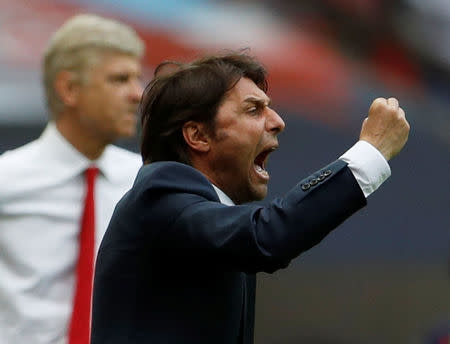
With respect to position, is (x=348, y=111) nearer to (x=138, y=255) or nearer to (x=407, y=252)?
(x=407, y=252)

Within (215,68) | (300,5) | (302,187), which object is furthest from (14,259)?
(300,5)

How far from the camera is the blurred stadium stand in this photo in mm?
5707

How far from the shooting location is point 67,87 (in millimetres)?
4008

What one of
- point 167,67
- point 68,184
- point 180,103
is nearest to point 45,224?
point 68,184

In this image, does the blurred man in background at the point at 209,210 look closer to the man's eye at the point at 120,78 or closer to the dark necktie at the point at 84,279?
the dark necktie at the point at 84,279

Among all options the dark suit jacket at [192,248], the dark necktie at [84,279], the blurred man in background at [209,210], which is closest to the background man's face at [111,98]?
the dark necktie at [84,279]

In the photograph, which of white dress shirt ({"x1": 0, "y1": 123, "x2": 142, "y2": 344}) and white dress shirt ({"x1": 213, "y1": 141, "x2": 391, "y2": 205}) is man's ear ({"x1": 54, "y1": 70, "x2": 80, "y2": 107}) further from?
white dress shirt ({"x1": 213, "y1": 141, "x2": 391, "y2": 205})

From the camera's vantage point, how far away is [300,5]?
5.82 metres

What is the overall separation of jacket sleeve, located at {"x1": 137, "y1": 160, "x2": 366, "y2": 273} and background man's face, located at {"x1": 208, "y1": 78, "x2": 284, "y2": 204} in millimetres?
263

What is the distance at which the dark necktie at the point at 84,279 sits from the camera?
3.51 meters

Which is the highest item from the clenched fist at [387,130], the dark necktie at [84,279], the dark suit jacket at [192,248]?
the clenched fist at [387,130]

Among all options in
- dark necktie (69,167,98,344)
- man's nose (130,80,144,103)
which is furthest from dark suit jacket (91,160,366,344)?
man's nose (130,80,144,103)

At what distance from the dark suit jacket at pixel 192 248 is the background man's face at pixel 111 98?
4.42ft

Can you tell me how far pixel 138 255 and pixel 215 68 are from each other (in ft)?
1.58
